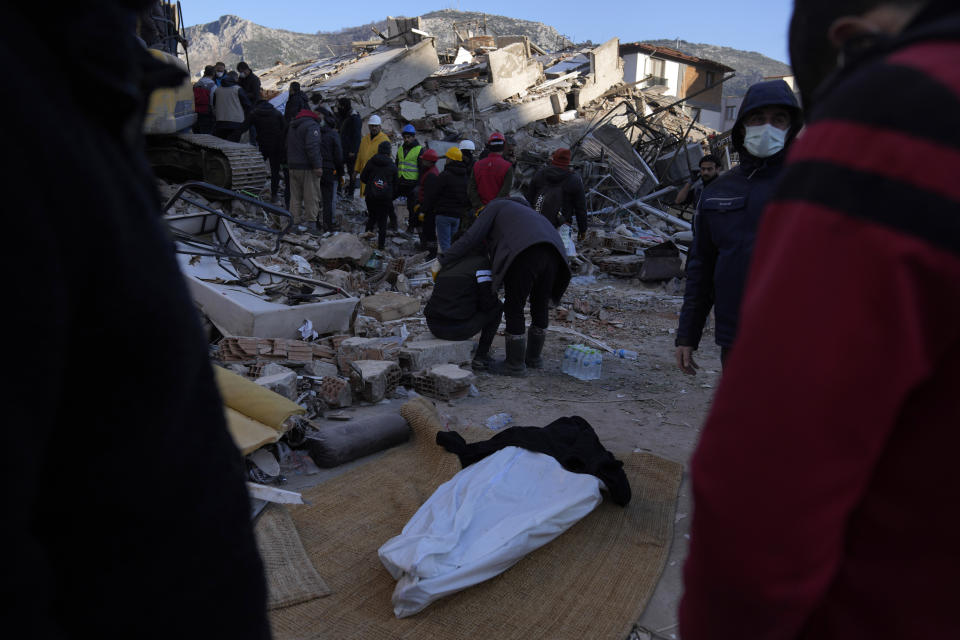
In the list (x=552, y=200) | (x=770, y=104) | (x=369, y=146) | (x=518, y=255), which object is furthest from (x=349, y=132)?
(x=770, y=104)

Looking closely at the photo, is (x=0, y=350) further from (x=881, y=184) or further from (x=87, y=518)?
(x=881, y=184)

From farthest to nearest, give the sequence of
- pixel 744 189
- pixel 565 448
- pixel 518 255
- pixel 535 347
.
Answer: pixel 535 347, pixel 518 255, pixel 565 448, pixel 744 189

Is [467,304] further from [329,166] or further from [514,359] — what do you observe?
[329,166]

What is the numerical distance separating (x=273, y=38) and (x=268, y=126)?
220 feet

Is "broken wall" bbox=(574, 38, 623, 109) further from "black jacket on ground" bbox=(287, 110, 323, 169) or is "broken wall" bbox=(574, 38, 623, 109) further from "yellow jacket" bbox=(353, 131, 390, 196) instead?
"black jacket on ground" bbox=(287, 110, 323, 169)

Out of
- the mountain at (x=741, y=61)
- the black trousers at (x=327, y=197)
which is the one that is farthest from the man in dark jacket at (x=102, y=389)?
the mountain at (x=741, y=61)

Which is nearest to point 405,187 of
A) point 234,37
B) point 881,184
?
point 881,184

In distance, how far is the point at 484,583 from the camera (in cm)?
296

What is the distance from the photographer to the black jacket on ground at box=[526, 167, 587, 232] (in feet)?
30.9

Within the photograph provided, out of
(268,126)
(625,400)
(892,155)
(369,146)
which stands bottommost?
(625,400)

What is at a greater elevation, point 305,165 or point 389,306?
point 305,165

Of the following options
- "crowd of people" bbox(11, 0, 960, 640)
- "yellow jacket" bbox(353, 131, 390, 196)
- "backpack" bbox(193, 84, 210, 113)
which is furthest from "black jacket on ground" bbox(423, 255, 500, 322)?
"backpack" bbox(193, 84, 210, 113)

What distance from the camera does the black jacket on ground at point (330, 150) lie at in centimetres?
1181

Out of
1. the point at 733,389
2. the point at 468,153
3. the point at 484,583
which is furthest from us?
the point at 468,153
